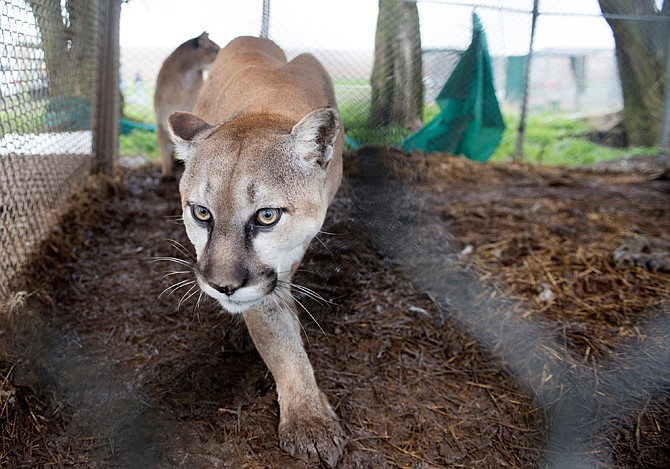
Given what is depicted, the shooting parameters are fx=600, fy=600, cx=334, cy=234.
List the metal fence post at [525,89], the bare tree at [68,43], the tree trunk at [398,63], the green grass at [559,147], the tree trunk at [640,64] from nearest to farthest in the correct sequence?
the bare tree at [68,43] < the tree trunk at [398,63] < the tree trunk at [640,64] < the metal fence post at [525,89] < the green grass at [559,147]

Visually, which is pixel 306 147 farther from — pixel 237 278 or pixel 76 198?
pixel 76 198

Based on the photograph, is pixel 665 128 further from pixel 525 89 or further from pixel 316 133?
pixel 316 133

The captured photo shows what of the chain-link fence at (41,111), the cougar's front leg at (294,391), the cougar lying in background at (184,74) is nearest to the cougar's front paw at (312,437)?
the cougar's front leg at (294,391)

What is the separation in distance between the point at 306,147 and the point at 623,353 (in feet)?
5.01

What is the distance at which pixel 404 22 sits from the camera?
3842 millimetres

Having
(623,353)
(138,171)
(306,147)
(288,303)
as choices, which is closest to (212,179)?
(306,147)

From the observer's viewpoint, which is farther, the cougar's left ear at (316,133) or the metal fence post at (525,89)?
the metal fence post at (525,89)

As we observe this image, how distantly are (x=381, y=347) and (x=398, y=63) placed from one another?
204cm

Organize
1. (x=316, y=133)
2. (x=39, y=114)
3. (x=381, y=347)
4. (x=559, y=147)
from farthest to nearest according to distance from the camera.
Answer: (x=559, y=147)
(x=39, y=114)
(x=381, y=347)
(x=316, y=133)

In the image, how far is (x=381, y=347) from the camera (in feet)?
8.31

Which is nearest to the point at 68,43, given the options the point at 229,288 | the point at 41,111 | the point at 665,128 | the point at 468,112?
the point at 41,111

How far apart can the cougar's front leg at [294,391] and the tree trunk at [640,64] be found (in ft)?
10.2

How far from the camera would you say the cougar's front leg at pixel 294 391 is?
6.52 ft

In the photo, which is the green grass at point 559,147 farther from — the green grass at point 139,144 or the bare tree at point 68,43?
the bare tree at point 68,43
